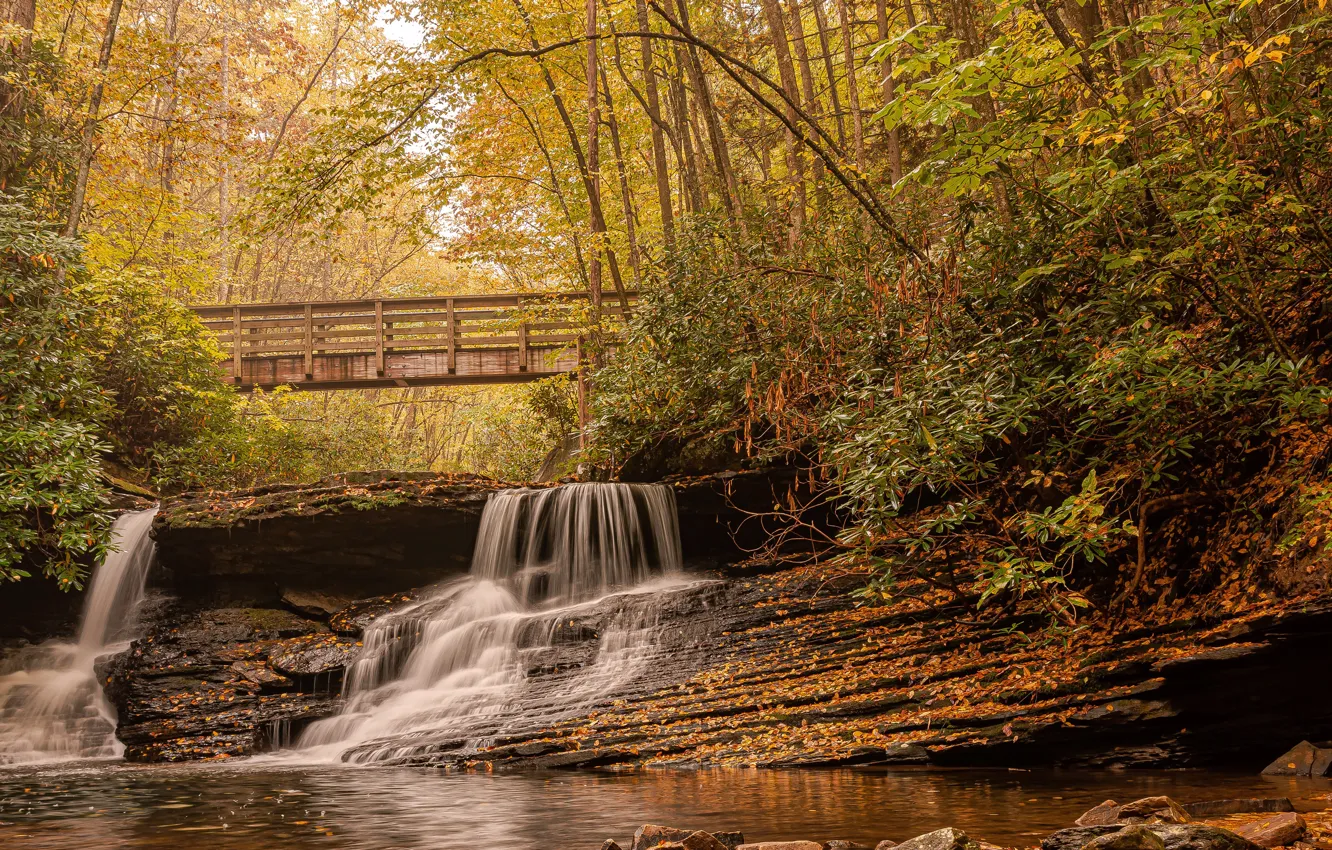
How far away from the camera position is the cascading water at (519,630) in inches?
370

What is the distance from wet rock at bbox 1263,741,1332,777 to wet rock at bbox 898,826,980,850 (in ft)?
10.9

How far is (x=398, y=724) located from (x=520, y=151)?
1380 centimetres

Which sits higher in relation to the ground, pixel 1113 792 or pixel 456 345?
pixel 456 345

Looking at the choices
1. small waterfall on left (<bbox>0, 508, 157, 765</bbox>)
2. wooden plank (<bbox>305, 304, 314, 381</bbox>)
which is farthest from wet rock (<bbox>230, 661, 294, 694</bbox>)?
wooden plank (<bbox>305, 304, 314, 381</bbox>)

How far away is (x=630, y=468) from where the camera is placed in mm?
14039

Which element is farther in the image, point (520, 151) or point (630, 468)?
point (520, 151)

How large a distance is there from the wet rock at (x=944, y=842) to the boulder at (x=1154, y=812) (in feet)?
2.78

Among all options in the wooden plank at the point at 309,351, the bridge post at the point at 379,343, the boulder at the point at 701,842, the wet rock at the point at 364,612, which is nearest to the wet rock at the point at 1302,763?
the boulder at the point at 701,842

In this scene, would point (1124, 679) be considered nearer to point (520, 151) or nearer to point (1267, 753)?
point (1267, 753)

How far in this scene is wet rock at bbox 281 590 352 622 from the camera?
12.5m

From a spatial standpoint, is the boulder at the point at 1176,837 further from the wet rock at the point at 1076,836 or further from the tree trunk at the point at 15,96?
the tree trunk at the point at 15,96

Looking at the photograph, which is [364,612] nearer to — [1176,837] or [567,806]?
[567,806]

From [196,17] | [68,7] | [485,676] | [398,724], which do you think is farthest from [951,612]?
[196,17]

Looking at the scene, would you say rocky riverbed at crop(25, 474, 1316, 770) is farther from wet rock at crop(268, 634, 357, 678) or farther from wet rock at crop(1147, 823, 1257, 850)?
wet rock at crop(1147, 823, 1257, 850)
